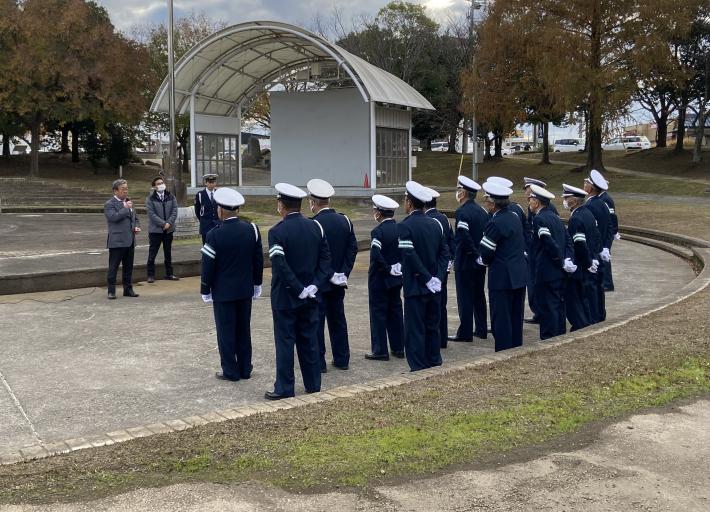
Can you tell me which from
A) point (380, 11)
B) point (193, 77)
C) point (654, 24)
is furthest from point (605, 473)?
point (380, 11)

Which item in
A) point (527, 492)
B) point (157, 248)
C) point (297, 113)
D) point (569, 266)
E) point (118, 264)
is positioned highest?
point (297, 113)

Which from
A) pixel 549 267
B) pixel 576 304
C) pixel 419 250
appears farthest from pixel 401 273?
pixel 576 304

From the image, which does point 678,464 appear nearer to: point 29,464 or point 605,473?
point 605,473

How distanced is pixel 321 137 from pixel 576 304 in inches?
980

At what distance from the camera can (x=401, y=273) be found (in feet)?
25.3

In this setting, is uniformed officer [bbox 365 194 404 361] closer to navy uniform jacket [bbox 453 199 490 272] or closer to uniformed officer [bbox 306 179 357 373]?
uniformed officer [bbox 306 179 357 373]

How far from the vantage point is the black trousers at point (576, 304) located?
883 cm

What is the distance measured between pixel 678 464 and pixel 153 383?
4.58m

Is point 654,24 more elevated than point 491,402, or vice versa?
point 654,24

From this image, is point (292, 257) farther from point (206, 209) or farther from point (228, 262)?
point (206, 209)

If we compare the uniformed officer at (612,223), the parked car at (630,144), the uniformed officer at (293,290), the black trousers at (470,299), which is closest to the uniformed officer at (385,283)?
the black trousers at (470,299)

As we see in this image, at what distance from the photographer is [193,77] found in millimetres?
31000

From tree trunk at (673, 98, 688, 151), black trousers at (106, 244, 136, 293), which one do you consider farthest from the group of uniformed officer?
tree trunk at (673, 98, 688, 151)

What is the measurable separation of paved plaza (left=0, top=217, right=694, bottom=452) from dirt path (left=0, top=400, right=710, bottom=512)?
1969mm
